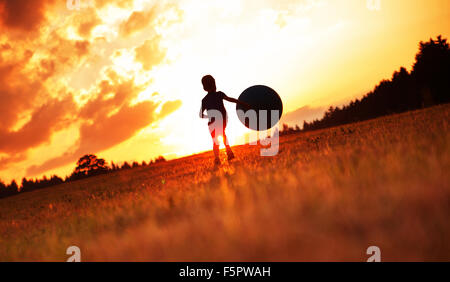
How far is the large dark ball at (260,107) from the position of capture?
10516 mm

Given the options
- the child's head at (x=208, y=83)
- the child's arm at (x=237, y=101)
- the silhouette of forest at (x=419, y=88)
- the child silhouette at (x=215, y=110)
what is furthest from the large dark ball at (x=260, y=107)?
the silhouette of forest at (x=419, y=88)

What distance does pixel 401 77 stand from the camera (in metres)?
66.9

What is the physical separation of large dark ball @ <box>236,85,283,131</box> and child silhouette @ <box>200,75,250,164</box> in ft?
1.05

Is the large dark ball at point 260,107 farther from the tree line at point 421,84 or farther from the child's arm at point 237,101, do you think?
the tree line at point 421,84

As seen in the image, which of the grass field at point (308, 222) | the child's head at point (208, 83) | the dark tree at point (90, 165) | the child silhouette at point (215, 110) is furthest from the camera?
the dark tree at point (90, 165)

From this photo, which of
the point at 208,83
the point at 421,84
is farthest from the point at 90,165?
the point at 421,84

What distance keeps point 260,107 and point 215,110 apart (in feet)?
5.54

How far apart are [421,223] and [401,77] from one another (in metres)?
78.3

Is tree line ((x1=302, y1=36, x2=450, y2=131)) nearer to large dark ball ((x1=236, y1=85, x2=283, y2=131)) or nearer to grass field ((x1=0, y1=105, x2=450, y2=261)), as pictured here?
large dark ball ((x1=236, y1=85, x2=283, y2=131))

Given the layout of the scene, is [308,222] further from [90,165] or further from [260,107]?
[90,165]

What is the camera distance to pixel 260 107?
10.5 meters

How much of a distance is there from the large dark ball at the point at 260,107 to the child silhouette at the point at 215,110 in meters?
0.32
